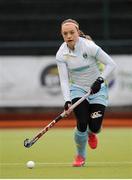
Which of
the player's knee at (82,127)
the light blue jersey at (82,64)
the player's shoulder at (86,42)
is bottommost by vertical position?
the player's knee at (82,127)

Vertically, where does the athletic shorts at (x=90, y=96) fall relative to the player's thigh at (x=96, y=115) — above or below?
above

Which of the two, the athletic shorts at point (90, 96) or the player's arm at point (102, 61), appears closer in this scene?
the player's arm at point (102, 61)

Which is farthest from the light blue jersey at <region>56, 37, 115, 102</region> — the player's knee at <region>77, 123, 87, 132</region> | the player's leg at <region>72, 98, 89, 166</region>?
the player's knee at <region>77, 123, 87, 132</region>

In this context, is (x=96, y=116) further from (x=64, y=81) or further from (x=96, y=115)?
(x=64, y=81)

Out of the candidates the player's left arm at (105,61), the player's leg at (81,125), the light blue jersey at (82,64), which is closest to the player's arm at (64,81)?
the light blue jersey at (82,64)

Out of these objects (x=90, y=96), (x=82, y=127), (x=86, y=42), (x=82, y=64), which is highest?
(x=86, y=42)

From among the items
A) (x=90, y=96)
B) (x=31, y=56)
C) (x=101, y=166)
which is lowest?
(x=101, y=166)

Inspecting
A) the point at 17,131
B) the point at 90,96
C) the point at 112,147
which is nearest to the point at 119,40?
the point at 17,131

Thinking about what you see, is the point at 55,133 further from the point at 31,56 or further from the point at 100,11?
the point at 100,11

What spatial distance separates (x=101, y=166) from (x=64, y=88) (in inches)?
40.7

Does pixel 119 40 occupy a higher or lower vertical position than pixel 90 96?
higher

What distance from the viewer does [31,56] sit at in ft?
60.1

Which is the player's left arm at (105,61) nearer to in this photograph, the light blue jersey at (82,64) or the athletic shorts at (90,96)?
the light blue jersey at (82,64)

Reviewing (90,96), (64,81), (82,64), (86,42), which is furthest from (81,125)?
(86,42)
